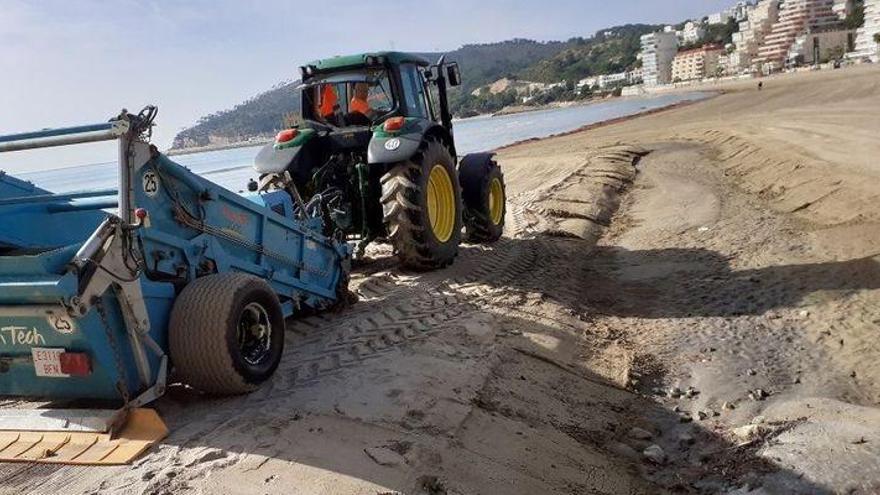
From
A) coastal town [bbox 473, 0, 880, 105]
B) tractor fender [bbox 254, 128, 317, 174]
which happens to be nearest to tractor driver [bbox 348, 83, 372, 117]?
tractor fender [bbox 254, 128, 317, 174]

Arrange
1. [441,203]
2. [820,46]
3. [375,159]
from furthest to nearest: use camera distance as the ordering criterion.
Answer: [820,46] → [441,203] → [375,159]

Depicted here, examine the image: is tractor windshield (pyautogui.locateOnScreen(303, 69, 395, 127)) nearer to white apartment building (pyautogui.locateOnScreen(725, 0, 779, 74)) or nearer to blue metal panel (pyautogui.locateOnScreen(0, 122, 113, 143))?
blue metal panel (pyautogui.locateOnScreen(0, 122, 113, 143))

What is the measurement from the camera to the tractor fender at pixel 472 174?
370 inches

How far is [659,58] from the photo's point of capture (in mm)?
156750

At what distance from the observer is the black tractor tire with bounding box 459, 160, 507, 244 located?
938 cm

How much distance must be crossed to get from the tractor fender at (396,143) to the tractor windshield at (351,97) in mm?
712

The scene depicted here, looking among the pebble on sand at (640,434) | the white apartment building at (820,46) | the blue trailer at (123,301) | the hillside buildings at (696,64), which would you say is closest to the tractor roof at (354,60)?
the blue trailer at (123,301)

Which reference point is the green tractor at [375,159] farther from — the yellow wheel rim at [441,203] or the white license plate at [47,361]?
the white license plate at [47,361]

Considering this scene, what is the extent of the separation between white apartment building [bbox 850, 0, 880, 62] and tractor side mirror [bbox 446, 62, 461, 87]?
103m

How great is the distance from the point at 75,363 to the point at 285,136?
4873 mm

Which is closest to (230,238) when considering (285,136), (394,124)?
(394,124)

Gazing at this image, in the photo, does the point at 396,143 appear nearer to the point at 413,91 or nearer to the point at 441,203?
the point at 441,203

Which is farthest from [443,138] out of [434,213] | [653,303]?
[653,303]

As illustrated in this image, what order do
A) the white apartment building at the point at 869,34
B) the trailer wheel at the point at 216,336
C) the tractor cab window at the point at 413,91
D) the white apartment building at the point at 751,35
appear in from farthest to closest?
the white apartment building at the point at 751,35 → the white apartment building at the point at 869,34 → the tractor cab window at the point at 413,91 → the trailer wheel at the point at 216,336
